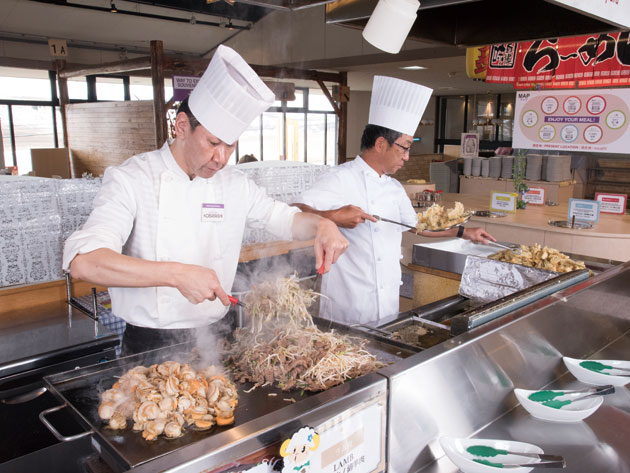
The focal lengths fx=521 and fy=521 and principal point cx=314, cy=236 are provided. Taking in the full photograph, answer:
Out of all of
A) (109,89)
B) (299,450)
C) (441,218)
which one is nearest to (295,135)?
(109,89)

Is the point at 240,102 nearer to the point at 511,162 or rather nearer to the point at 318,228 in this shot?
the point at 318,228

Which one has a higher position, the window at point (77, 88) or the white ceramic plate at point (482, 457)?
the window at point (77, 88)

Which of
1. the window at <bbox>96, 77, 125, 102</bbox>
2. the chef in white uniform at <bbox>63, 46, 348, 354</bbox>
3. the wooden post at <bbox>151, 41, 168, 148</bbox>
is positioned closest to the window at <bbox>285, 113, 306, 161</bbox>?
the window at <bbox>96, 77, 125, 102</bbox>

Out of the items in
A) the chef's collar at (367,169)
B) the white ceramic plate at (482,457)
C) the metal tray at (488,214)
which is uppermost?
the chef's collar at (367,169)

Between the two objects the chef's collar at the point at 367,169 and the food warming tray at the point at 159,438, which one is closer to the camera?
the food warming tray at the point at 159,438

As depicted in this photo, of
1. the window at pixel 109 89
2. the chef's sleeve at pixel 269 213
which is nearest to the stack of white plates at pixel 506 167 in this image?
the chef's sleeve at pixel 269 213

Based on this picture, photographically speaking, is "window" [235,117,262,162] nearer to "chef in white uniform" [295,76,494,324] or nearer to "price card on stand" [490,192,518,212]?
"price card on stand" [490,192,518,212]

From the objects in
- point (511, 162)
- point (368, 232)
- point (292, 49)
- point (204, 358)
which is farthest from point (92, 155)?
point (204, 358)

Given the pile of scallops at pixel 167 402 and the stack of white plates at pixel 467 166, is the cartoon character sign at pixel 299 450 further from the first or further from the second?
the stack of white plates at pixel 467 166

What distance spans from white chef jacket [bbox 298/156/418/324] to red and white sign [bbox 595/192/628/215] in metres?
3.91

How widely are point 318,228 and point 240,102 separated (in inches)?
23.0

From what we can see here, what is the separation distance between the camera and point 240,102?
1.99 metres

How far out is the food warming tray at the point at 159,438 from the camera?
3.90ft

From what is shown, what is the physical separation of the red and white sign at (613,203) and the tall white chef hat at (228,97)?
5068mm
